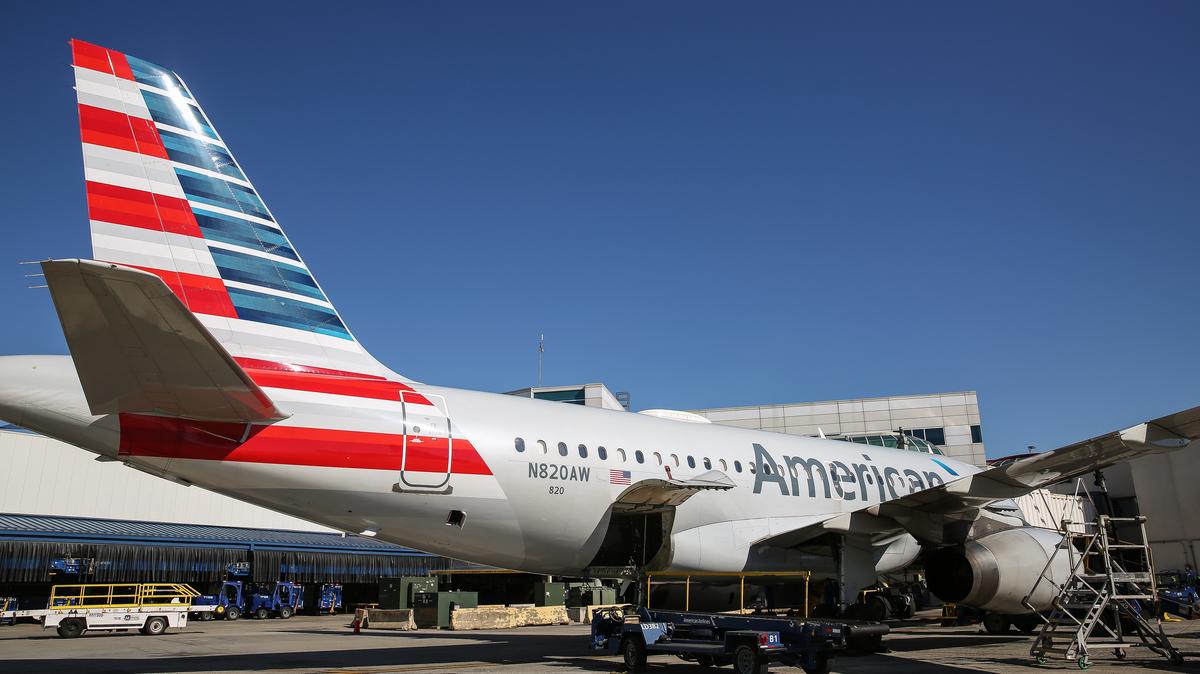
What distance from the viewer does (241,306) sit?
997 cm

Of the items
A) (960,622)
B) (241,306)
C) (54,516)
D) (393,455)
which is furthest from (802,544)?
(54,516)

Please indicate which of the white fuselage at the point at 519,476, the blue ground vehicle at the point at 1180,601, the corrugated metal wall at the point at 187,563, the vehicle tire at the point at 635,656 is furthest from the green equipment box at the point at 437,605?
the blue ground vehicle at the point at 1180,601

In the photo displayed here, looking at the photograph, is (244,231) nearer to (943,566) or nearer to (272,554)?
(943,566)

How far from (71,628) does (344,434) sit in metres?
16.8

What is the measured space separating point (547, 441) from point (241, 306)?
427cm

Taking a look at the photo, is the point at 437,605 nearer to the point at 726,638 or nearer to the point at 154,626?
the point at 154,626

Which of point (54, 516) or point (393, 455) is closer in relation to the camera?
point (393, 455)

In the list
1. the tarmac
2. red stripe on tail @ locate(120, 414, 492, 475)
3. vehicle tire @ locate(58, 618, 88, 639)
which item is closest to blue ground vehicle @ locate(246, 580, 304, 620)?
vehicle tire @ locate(58, 618, 88, 639)

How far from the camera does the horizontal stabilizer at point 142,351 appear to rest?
6629 mm

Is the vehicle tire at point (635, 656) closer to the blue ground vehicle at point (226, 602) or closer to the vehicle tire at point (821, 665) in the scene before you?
the vehicle tire at point (821, 665)

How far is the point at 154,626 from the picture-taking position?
22.2m

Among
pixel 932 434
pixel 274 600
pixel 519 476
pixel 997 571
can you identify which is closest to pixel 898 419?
pixel 932 434

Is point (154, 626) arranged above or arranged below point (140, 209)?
below

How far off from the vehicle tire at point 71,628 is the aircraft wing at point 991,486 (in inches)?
726
